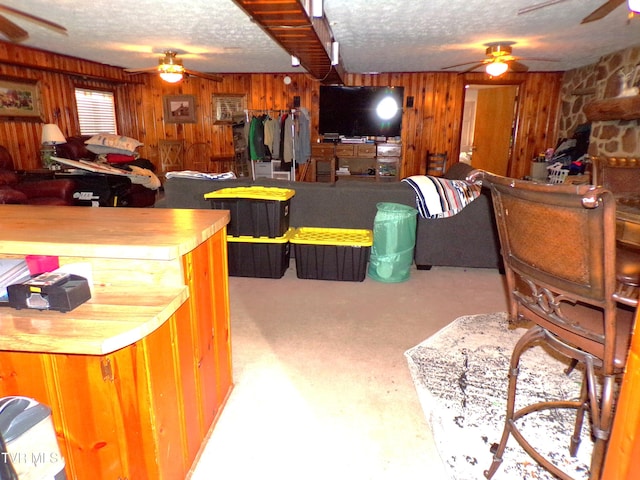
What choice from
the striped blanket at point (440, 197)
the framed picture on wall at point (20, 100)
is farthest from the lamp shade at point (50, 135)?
the striped blanket at point (440, 197)

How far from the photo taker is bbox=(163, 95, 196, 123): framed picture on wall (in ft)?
24.7

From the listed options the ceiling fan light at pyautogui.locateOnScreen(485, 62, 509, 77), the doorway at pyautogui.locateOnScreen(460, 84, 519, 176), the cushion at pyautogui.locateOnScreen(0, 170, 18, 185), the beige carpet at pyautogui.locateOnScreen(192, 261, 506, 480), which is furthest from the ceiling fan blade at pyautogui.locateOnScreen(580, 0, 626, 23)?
the cushion at pyautogui.locateOnScreen(0, 170, 18, 185)

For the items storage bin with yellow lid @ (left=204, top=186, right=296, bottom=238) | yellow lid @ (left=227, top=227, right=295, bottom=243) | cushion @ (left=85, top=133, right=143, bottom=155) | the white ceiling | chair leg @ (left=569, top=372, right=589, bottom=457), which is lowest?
chair leg @ (left=569, top=372, right=589, bottom=457)

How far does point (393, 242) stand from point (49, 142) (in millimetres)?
4803

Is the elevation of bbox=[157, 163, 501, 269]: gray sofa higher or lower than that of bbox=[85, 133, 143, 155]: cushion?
lower

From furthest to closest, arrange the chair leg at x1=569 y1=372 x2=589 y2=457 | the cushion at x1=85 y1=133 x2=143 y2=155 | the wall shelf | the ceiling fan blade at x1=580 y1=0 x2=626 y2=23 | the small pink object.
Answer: the cushion at x1=85 y1=133 x2=143 y2=155
the wall shelf
the ceiling fan blade at x1=580 y1=0 x2=626 y2=23
the chair leg at x1=569 y1=372 x2=589 y2=457
the small pink object

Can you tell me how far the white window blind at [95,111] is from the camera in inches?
→ 252

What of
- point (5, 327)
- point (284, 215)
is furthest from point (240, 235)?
point (5, 327)

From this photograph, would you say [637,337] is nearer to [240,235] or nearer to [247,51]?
[240,235]

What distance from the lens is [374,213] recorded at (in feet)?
11.2

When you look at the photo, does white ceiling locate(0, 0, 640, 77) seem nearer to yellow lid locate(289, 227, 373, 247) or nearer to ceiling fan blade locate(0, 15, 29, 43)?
ceiling fan blade locate(0, 15, 29, 43)

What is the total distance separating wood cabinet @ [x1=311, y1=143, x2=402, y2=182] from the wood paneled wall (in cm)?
52

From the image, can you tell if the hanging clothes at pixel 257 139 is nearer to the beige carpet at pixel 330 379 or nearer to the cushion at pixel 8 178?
the cushion at pixel 8 178

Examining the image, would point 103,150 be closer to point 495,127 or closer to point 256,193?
point 256,193
